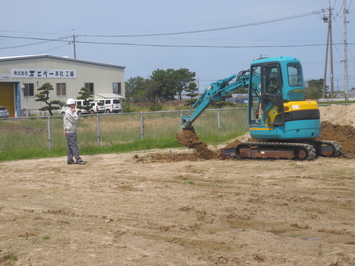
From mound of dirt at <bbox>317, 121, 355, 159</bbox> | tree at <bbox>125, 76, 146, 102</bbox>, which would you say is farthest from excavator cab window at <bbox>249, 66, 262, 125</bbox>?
tree at <bbox>125, 76, 146, 102</bbox>

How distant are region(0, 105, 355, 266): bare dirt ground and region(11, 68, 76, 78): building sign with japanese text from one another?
41701mm

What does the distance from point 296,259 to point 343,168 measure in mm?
8232

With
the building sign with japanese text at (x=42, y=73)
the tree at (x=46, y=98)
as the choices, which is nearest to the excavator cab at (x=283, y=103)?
the tree at (x=46, y=98)

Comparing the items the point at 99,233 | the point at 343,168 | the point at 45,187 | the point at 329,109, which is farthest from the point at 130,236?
the point at 329,109

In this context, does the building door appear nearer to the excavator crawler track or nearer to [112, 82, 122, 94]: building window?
[112, 82, 122, 94]: building window

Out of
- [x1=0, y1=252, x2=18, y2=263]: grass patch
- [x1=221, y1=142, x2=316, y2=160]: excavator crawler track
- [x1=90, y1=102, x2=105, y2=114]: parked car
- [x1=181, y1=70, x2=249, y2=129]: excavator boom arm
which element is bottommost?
[x1=0, y1=252, x2=18, y2=263]: grass patch

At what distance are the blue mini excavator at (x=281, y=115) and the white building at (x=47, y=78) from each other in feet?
135

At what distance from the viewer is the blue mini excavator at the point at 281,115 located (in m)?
15.3

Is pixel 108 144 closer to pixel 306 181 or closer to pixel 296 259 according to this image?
pixel 306 181

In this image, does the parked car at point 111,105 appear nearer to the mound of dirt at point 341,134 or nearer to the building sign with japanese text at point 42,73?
the building sign with japanese text at point 42,73

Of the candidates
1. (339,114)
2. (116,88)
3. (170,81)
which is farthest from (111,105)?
(339,114)

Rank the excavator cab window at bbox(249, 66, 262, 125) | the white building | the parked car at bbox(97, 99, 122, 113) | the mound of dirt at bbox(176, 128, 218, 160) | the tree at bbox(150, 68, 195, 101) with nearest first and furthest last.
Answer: the excavator cab window at bbox(249, 66, 262, 125) → the mound of dirt at bbox(176, 128, 218, 160) → the white building → the parked car at bbox(97, 99, 122, 113) → the tree at bbox(150, 68, 195, 101)

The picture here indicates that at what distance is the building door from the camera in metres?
54.7

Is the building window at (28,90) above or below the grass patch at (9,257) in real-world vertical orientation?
above
